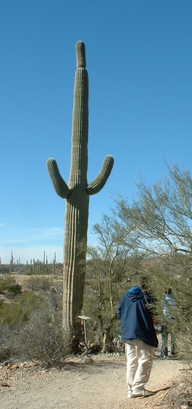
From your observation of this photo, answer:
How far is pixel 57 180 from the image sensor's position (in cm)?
1045

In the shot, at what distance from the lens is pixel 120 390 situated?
21.1 feet

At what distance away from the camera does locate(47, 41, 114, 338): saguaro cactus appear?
10.1 metres

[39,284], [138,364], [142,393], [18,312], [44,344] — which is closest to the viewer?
[142,393]

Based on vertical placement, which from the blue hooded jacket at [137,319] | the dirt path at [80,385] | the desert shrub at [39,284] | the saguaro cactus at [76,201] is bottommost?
the dirt path at [80,385]

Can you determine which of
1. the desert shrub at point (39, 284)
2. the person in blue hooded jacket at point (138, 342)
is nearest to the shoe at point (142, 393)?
the person in blue hooded jacket at point (138, 342)

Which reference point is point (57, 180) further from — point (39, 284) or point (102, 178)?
point (39, 284)

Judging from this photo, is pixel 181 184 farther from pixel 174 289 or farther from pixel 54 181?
pixel 54 181

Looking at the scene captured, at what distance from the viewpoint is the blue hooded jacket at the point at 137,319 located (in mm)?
5617

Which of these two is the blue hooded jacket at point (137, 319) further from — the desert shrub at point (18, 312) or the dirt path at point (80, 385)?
the desert shrub at point (18, 312)

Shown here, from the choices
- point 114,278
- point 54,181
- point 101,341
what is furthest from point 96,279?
point 54,181

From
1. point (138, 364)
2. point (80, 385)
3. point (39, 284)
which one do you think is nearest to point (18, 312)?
point (80, 385)

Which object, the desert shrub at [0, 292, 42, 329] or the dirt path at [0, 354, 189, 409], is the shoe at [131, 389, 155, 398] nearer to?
the dirt path at [0, 354, 189, 409]

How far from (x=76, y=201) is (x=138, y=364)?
5502mm

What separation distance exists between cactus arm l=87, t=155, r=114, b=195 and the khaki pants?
5.69 metres
